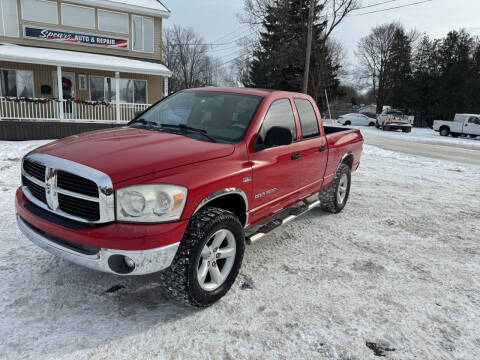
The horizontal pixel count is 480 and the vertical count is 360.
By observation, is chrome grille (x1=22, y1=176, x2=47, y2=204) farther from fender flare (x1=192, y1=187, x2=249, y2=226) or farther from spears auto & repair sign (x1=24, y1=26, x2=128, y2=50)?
spears auto & repair sign (x1=24, y1=26, x2=128, y2=50)

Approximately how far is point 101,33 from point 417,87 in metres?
35.3

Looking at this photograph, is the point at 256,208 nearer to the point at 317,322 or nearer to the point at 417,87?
the point at 317,322

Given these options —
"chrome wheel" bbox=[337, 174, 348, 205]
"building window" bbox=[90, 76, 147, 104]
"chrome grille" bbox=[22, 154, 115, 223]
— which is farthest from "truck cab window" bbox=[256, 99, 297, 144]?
"building window" bbox=[90, 76, 147, 104]

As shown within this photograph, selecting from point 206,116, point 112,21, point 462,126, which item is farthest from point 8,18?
point 462,126

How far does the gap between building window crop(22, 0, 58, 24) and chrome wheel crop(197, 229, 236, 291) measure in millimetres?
19117

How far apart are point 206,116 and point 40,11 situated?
59.5 ft

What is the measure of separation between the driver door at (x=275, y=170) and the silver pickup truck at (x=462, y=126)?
2648cm

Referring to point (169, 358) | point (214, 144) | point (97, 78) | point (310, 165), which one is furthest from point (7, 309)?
point (97, 78)

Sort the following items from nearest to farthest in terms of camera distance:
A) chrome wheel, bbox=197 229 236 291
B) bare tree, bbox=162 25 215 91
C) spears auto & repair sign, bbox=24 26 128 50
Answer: chrome wheel, bbox=197 229 236 291 < spears auto & repair sign, bbox=24 26 128 50 < bare tree, bbox=162 25 215 91

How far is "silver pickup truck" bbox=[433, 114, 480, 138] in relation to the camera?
2507 centimetres

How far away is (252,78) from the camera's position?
4316 cm

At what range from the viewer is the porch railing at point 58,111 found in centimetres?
1422

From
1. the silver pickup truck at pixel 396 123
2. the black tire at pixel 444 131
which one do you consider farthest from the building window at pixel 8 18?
the black tire at pixel 444 131

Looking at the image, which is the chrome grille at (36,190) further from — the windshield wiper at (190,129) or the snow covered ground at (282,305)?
the windshield wiper at (190,129)
